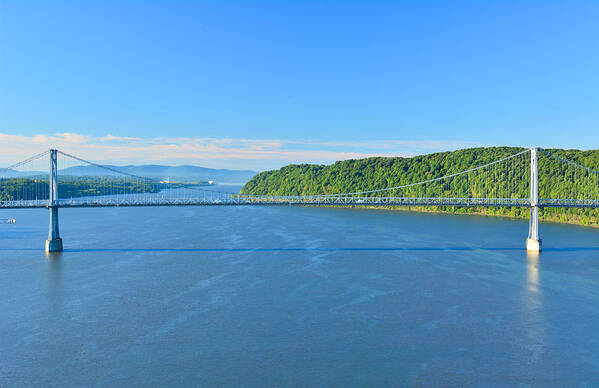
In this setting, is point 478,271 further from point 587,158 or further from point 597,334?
point 587,158

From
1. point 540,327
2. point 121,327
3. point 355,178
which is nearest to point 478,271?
point 540,327

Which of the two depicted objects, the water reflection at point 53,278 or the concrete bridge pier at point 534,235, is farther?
the concrete bridge pier at point 534,235

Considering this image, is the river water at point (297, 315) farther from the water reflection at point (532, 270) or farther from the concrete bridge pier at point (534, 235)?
the concrete bridge pier at point (534, 235)

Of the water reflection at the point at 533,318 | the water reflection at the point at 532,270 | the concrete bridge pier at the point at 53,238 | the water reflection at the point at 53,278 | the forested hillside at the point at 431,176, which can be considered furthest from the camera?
the forested hillside at the point at 431,176

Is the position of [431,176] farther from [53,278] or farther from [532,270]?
[53,278]

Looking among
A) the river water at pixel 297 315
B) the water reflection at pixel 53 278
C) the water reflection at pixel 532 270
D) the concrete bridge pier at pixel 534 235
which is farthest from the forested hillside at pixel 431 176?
the water reflection at pixel 53 278

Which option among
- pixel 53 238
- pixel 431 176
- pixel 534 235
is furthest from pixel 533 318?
pixel 431 176
